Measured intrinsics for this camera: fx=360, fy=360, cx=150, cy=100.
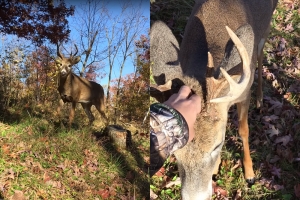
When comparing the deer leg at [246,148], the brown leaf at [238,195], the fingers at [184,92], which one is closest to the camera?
the fingers at [184,92]

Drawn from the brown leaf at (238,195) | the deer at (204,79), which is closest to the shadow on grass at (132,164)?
the deer at (204,79)

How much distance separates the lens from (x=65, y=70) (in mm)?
1543

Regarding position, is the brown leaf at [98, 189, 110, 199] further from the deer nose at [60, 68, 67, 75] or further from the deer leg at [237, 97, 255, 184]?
the deer leg at [237, 97, 255, 184]

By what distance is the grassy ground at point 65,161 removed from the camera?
1578 millimetres

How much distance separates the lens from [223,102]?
99.2 inches

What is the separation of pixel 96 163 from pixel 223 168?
8.17ft

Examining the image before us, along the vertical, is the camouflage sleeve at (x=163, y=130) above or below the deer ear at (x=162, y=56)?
below

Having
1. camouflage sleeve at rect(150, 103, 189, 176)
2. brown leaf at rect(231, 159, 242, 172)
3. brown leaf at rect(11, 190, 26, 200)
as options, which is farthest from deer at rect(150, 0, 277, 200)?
brown leaf at rect(231, 159, 242, 172)

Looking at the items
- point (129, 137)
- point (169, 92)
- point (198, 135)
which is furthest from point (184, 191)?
point (129, 137)

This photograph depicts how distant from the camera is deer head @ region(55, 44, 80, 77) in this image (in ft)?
5.03

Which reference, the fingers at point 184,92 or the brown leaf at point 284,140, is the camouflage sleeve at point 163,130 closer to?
A: the fingers at point 184,92

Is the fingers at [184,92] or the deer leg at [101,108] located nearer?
the deer leg at [101,108]

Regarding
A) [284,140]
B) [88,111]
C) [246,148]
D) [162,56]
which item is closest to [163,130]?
[88,111]

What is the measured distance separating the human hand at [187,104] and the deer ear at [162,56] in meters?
0.32
